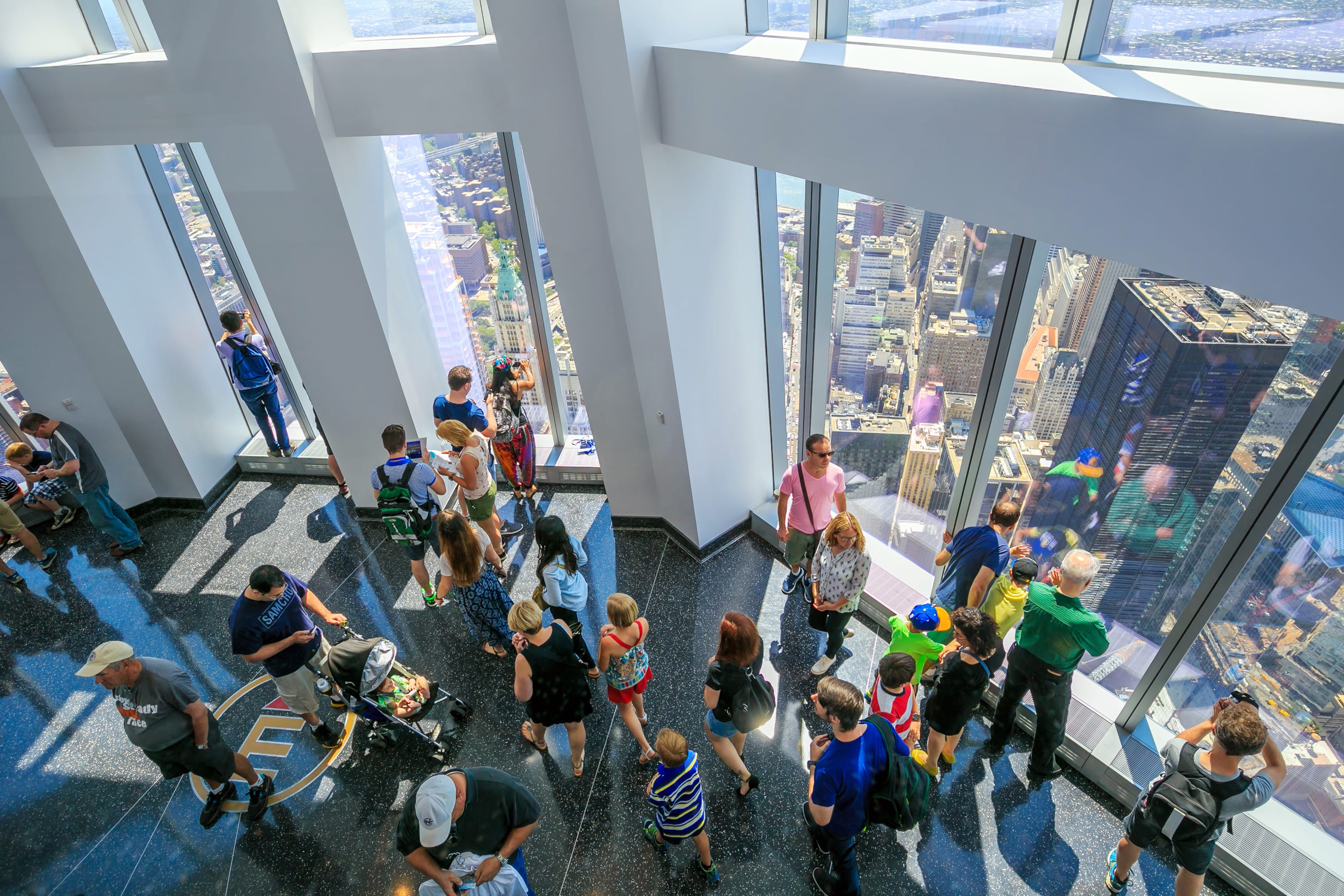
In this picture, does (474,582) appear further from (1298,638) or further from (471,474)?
(1298,638)

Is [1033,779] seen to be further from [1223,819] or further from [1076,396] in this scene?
[1076,396]

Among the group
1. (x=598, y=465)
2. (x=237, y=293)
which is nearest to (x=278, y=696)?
(x=598, y=465)

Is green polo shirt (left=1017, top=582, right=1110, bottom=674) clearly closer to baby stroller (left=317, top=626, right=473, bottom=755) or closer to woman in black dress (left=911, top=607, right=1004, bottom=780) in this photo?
woman in black dress (left=911, top=607, right=1004, bottom=780)

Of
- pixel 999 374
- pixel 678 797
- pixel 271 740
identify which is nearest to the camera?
pixel 678 797

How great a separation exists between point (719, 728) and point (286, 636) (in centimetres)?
265

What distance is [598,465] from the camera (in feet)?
21.6

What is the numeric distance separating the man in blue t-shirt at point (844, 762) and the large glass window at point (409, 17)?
498cm

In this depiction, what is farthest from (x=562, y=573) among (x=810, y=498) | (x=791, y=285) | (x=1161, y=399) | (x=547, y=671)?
(x=1161, y=399)

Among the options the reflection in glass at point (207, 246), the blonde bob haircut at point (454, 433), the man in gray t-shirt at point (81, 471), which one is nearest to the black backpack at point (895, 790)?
the blonde bob haircut at point (454, 433)

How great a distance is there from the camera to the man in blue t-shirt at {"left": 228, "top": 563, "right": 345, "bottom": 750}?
3.88m

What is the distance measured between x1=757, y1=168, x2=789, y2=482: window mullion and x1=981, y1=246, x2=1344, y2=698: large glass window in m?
1.86

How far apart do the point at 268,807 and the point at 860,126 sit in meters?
Answer: 5.14

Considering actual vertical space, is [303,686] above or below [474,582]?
below

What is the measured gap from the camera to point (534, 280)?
616 centimetres
